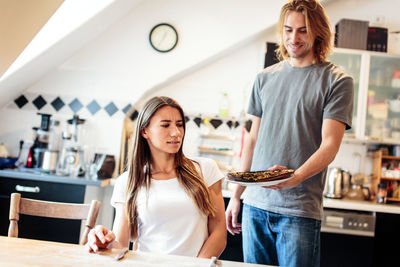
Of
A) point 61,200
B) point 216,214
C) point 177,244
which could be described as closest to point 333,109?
point 216,214

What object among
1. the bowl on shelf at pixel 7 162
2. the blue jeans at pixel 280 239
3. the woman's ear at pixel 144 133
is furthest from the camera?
the bowl on shelf at pixel 7 162

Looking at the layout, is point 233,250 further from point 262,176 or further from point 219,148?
point 262,176

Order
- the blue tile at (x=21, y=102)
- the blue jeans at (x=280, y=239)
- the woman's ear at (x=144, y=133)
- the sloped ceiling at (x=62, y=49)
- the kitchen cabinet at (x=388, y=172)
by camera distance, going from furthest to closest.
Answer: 1. the blue tile at (x=21, y=102)
2. the kitchen cabinet at (x=388, y=172)
3. the sloped ceiling at (x=62, y=49)
4. the woman's ear at (x=144, y=133)
5. the blue jeans at (x=280, y=239)

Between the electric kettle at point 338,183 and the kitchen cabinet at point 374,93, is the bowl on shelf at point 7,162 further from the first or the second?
the kitchen cabinet at point 374,93

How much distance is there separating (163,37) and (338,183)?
6.47 feet

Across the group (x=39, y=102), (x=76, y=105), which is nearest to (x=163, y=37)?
(x=76, y=105)

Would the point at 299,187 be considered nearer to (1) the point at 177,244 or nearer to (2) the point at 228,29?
(1) the point at 177,244

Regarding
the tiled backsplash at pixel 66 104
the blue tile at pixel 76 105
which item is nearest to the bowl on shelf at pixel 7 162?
the tiled backsplash at pixel 66 104

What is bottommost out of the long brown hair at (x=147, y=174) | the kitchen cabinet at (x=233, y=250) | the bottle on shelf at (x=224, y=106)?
the kitchen cabinet at (x=233, y=250)

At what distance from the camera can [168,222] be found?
1.50m

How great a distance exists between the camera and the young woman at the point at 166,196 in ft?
4.90

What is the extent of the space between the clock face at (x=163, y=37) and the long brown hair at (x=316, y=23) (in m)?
2.00

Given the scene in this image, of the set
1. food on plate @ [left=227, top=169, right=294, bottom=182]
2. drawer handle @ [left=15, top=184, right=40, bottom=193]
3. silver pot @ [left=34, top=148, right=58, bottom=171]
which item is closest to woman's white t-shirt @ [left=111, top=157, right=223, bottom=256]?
food on plate @ [left=227, top=169, right=294, bottom=182]

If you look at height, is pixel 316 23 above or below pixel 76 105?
above
